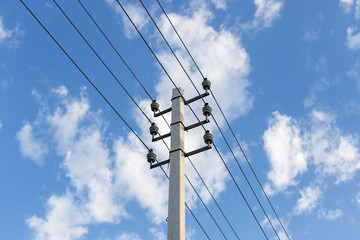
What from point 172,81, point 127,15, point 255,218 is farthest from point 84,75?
point 255,218

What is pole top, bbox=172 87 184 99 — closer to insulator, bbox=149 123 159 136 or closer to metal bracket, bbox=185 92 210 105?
metal bracket, bbox=185 92 210 105

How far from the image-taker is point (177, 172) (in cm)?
912

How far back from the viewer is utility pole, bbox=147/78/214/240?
8328 millimetres

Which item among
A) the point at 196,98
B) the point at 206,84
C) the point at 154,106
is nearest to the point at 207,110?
the point at 196,98

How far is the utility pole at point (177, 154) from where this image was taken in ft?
27.3

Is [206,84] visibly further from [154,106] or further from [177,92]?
[154,106]

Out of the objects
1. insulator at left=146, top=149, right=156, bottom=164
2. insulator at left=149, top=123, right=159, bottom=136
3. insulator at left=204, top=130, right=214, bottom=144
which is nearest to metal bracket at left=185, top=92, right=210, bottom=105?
insulator at left=149, top=123, right=159, bottom=136

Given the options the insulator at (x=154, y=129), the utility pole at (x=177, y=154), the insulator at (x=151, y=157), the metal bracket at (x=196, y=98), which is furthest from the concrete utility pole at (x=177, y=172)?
the insulator at (x=151, y=157)

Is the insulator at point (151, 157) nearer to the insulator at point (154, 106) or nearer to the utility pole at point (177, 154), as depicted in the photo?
the utility pole at point (177, 154)

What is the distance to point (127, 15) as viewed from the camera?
1003 centimetres

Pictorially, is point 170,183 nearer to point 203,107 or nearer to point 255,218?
point 203,107

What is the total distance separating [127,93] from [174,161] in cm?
240

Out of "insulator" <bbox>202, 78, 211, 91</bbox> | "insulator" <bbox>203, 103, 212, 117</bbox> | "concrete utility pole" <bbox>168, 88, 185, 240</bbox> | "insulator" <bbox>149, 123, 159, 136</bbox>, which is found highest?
Result: "insulator" <bbox>202, 78, 211, 91</bbox>

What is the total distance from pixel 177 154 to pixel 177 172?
516mm
